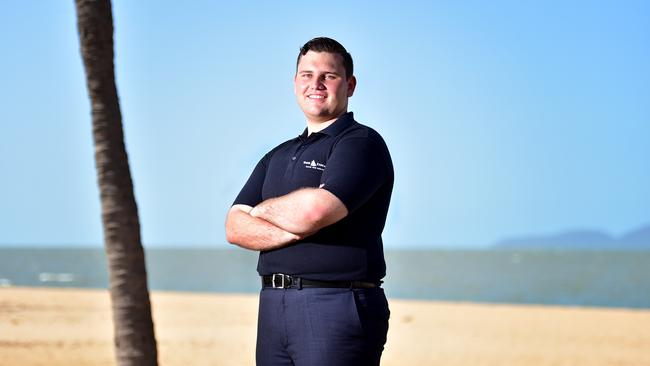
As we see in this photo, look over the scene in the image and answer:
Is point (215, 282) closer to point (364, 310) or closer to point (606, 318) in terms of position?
point (606, 318)

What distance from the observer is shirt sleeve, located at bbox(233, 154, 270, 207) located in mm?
4176

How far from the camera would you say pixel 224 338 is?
17.2 meters

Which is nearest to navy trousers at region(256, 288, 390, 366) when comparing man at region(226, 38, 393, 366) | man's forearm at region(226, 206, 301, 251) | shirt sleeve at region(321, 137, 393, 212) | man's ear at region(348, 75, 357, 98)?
man at region(226, 38, 393, 366)

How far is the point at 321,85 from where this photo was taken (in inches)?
153

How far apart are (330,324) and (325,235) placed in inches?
13.4

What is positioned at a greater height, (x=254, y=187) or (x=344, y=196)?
(x=254, y=187)

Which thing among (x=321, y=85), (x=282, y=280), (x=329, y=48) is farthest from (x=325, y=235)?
(x=329, y=48)

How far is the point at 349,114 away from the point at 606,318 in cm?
2052

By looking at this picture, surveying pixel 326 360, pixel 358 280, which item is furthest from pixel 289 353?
pixel 358 280

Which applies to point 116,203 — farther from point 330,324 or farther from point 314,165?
point 330,324

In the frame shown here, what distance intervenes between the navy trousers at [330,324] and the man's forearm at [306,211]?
→ 0.25 metres

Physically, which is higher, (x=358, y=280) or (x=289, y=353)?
(x=358, y=280)

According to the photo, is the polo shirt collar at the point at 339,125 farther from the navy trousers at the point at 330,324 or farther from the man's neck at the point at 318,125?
the navy trousers at the point at 330,324

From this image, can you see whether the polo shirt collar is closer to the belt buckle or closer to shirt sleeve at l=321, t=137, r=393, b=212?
shirt sleeve at l=321, t=137, r=393, b=212
